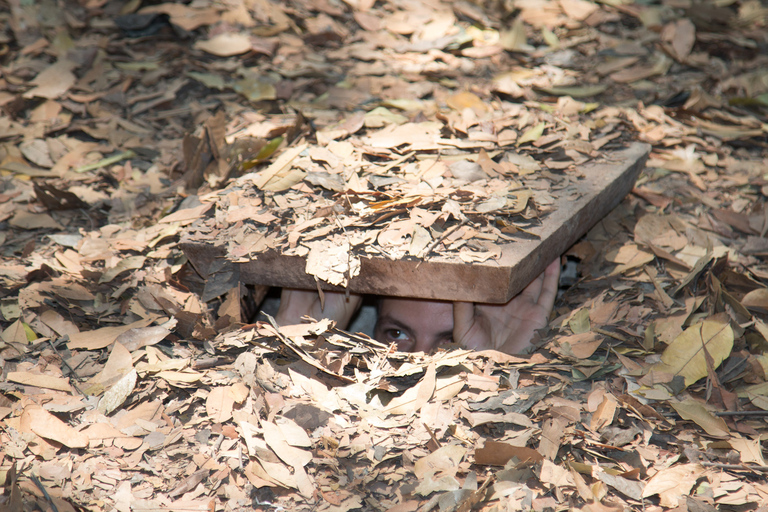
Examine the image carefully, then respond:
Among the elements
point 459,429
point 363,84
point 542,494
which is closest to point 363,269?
point 459,429

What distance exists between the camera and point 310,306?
2246 mm

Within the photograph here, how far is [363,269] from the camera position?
73.6 inches

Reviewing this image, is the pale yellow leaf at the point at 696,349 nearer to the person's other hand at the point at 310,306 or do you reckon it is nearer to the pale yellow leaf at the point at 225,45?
the person's other hand at the point at 310,306

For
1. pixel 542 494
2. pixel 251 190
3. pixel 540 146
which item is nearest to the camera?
pixel 542 494

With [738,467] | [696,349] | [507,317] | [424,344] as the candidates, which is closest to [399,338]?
[424,344]

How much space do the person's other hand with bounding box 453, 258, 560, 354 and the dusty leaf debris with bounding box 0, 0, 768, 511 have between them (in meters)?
0.09

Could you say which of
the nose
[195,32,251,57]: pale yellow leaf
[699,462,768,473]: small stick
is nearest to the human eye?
the nose

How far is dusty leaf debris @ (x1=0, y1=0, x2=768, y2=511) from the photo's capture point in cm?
150

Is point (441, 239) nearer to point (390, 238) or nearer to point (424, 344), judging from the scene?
point (390, 238)

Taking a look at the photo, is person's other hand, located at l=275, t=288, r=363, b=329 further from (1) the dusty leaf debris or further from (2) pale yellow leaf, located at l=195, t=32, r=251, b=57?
(2) pale yellow leaf, located at l=195, t=32, r=251, b=57

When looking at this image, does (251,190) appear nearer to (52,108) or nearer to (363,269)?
(363,269)

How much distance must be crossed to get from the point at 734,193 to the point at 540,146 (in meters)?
0.85

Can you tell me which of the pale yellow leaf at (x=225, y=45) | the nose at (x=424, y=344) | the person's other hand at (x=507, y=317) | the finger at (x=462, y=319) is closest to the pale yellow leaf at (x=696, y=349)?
the person's other hand at (x=507, y=317)

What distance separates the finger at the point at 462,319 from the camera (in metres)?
2.17
